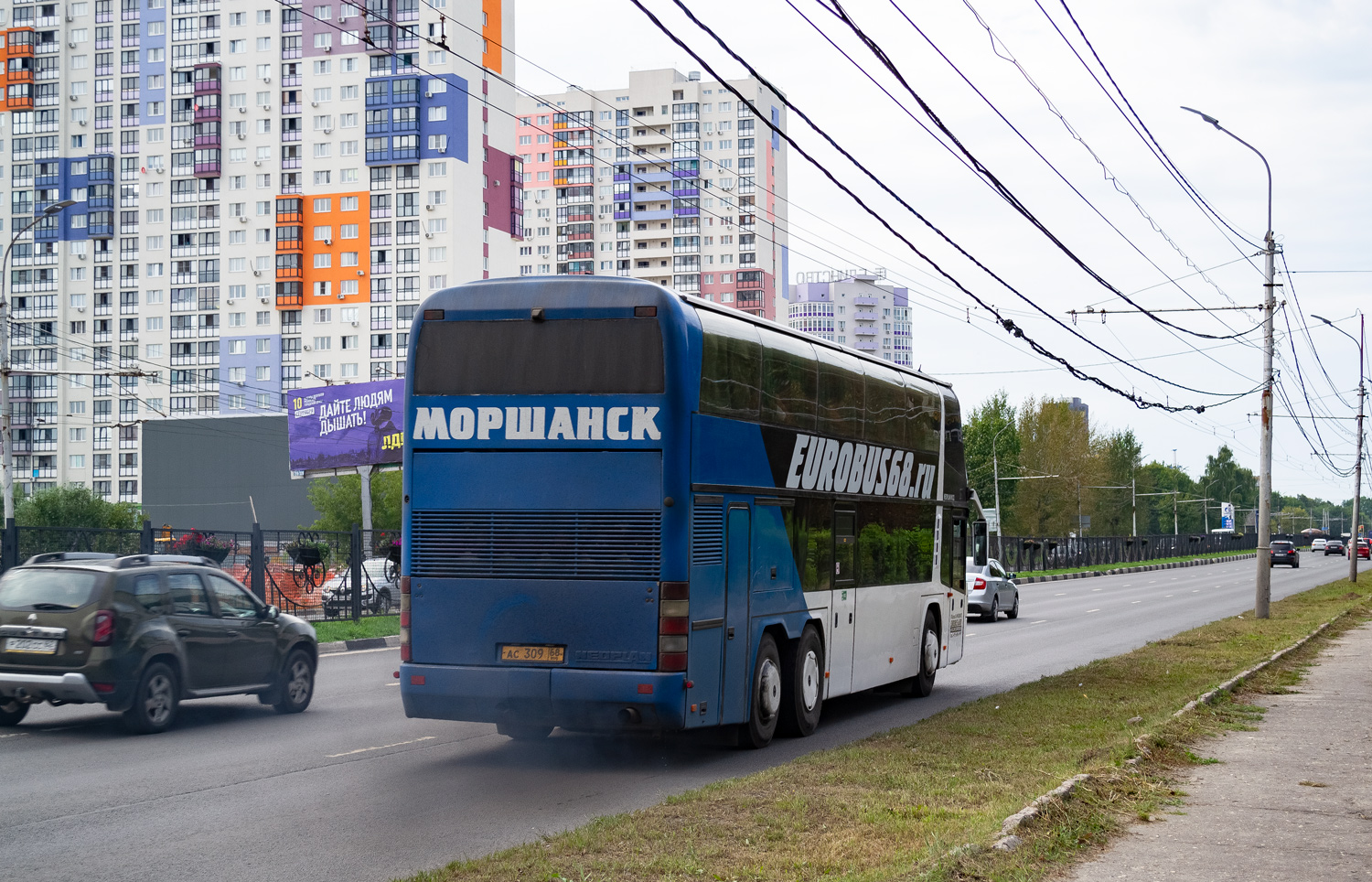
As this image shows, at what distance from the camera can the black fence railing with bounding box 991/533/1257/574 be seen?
68562mm

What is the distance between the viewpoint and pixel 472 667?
10.6m

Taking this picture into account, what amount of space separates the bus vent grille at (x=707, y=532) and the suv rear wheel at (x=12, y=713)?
6619 millimetres

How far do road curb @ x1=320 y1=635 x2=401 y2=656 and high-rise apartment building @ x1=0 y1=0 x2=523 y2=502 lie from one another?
80074 millimetres

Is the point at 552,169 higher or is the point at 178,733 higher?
the point at 552,169

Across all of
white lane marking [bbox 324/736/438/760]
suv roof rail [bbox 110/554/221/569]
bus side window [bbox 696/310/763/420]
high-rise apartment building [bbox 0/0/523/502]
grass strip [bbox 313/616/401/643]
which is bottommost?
grass strip [bbox 313/616/401/643]

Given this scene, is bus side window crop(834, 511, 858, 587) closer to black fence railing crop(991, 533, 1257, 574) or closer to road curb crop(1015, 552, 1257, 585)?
black fence railing crop(991, 533, 1257, 574)

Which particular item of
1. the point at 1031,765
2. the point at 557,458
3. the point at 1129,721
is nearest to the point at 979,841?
the point at 1031,765

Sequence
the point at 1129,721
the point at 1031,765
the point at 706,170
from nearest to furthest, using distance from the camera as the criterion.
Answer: the point at 1031,765 < the point at 1129,721 < the point at 706,170

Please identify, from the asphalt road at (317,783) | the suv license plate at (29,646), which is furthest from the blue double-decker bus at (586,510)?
the suv license plate at (29,646)

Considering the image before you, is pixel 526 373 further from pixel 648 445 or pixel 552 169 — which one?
pixel 552 169

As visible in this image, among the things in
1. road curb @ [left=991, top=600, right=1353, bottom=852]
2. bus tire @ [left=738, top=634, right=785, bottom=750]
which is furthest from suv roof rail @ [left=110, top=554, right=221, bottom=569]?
road curb @ [left=991, top=600, right=1353, bottom=852]

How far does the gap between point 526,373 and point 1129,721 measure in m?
6.02

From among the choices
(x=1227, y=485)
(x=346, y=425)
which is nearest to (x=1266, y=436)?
(x=346, y=425)

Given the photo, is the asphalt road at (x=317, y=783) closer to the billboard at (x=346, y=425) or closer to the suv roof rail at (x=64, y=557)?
the suv roof rail at (x=64, y=557)
